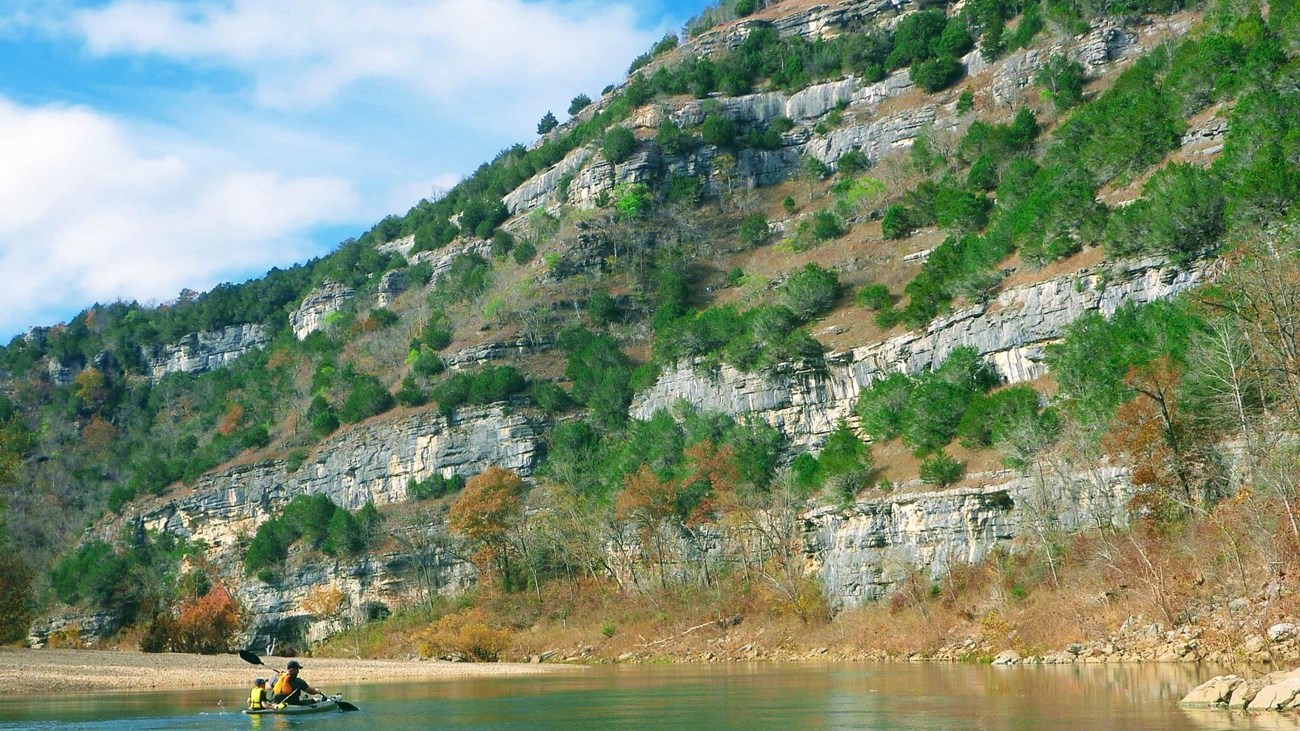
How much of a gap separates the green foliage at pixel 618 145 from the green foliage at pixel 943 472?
185 ft

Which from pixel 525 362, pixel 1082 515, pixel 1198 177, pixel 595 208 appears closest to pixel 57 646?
pixel 525 362

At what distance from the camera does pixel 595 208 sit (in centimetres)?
10081

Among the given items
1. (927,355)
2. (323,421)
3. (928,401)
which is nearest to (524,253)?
(323,421)

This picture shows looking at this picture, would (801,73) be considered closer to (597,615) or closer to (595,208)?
(595,208)

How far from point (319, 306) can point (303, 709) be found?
4063 inches

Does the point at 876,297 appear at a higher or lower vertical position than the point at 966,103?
lower

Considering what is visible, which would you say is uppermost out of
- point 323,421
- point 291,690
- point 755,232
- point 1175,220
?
point 755,232

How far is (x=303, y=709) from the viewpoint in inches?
1219

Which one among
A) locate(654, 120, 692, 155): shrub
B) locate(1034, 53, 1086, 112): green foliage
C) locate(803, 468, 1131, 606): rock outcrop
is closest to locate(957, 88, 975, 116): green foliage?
locate(1034, 53, 1086, 112): green foliage

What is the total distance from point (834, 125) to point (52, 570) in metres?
76.7

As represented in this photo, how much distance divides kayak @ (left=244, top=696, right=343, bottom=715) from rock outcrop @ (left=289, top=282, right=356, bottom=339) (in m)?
96.8

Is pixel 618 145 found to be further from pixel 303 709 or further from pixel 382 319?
pixel 303 709

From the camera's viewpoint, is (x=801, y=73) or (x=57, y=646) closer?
(x=57, y=646)

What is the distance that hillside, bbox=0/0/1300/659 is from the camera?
1716 inches
